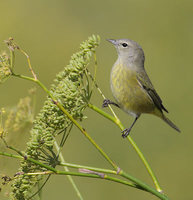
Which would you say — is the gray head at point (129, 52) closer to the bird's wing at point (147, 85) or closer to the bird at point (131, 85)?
the bird at point (131, 85)

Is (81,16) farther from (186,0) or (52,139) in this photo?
(52,139)

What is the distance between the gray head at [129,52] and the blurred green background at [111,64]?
67.6 inches

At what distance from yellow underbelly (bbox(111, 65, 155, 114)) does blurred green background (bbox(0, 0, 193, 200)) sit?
166cm

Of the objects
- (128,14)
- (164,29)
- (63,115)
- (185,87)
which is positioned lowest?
(63,115)

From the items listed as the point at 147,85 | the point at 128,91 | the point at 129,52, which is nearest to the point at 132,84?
the point at 128,91

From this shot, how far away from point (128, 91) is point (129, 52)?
21.7 inches

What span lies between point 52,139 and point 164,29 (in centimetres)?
530

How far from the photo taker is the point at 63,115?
211cm

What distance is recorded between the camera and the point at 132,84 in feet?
12.8

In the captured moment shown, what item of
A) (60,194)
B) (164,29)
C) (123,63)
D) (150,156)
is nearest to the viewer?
(123,63)

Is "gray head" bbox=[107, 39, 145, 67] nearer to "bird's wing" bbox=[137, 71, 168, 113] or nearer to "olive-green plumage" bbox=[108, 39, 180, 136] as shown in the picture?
"olive-green plumage" bbox=[108, 39, 180, 136]

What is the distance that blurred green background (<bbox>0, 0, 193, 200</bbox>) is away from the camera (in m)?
5.57

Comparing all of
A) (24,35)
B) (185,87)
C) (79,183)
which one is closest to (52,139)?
(79,183)

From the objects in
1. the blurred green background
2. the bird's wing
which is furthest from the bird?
the blurred green background
